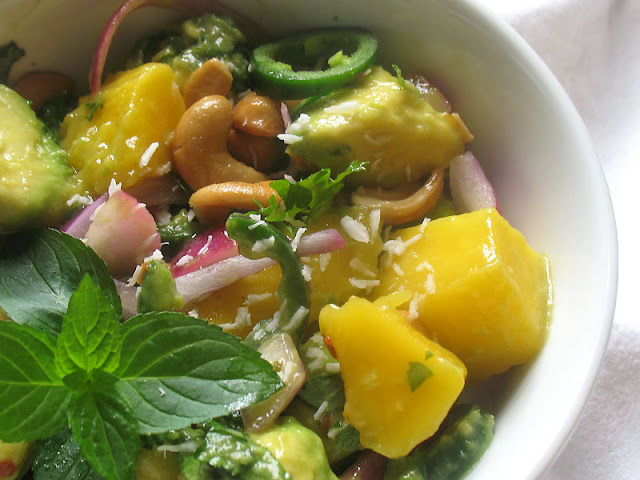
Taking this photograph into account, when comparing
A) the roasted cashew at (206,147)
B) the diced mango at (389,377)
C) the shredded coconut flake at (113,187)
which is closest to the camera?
the diced mango at (389,377)

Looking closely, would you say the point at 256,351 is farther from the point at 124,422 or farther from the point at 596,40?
the point at 596,40

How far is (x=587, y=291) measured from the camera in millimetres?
1538

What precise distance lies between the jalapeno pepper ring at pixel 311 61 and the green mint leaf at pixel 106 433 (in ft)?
2.97

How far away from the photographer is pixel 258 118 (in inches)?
69.1

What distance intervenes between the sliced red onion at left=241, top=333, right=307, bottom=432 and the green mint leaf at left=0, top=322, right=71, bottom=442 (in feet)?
1.20

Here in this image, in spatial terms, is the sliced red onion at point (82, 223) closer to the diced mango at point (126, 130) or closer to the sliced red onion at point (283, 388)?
the diced mango at point (126, 130)

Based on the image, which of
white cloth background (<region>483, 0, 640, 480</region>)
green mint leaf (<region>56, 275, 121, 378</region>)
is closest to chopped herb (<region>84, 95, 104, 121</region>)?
green mint leaf (<region>56, 275, 121, 378</region>)

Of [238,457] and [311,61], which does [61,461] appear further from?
[311,61]

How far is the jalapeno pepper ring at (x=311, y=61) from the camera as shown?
5.69ft

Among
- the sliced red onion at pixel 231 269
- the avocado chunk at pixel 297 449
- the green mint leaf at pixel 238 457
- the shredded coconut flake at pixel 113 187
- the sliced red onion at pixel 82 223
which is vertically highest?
the shredded coconut flake at pixel 113 187

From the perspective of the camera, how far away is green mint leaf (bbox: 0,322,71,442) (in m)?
1.26

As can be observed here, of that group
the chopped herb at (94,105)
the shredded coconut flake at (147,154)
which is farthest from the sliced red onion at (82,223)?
the chopped herb at (94,105)

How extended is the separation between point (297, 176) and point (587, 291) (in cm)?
77

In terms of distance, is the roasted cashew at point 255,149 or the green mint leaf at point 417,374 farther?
the roasted cashew at point 255,149
